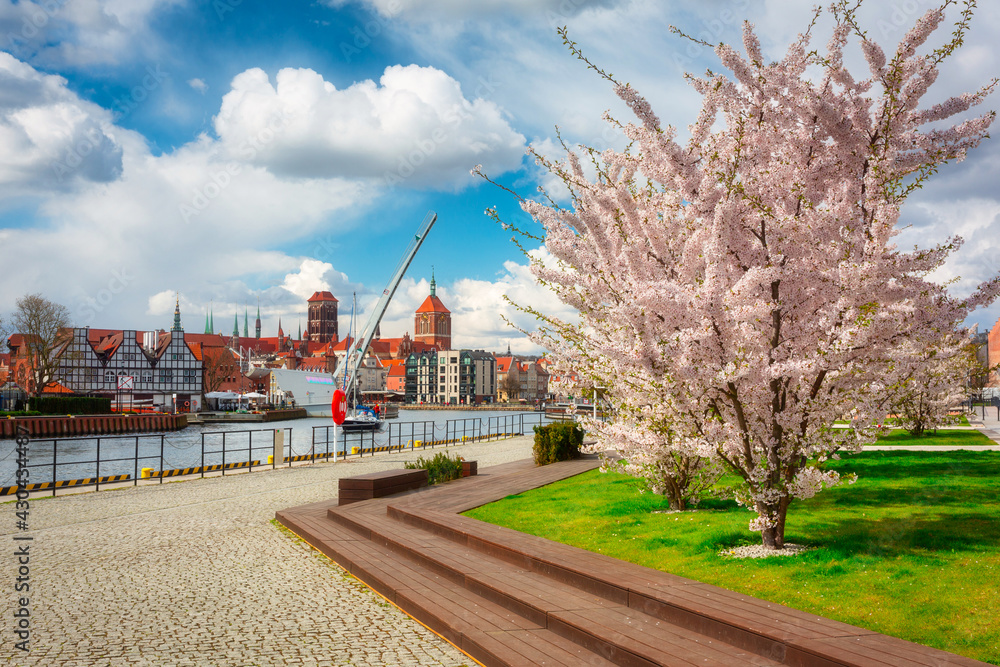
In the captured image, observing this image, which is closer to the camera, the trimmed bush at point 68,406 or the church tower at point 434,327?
the trimmed bush at point 68,406

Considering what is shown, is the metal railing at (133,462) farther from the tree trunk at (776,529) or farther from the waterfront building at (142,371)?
the waterfront building at (142,371)

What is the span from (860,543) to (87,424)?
208 feet

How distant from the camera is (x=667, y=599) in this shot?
17.5 ft

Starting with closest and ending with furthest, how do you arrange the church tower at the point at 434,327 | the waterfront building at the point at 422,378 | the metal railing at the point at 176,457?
the metal railing at the point at 176,457
the waterfront building at the point at 422,378
the church tower at the point at 434,327

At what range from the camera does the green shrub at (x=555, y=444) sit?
58.6 feet

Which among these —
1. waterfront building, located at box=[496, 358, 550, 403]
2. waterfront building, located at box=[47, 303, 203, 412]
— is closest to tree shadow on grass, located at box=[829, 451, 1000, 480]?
waterfront building, located at box=[47, 303, 203, 412]

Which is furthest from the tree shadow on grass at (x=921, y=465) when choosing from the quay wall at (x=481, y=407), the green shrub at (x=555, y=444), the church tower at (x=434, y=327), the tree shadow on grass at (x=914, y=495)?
the church tower at (x=434, y=327)

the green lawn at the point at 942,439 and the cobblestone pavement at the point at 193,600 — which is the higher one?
the green lawn at the point at 942,439

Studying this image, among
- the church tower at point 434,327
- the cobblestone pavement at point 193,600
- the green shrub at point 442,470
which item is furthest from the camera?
the church tower at point 434,327

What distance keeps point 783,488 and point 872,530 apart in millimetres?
1126

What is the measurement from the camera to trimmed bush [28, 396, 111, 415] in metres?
60.4

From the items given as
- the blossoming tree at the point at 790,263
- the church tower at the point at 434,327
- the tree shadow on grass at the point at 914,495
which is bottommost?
the tree shadow on grass at the point at 914,495

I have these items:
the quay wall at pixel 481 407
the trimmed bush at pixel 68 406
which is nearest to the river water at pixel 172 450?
the trimmed bush at pixel 68 406

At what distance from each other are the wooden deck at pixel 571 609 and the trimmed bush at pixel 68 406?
6385 centimetres
